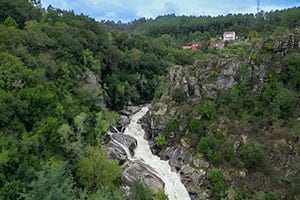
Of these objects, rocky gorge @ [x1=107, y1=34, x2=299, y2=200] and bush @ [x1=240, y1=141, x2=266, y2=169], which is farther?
bush @ [x1=240, y1=141, x2=266, y2=169]

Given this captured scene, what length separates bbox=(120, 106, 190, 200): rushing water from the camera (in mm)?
46562

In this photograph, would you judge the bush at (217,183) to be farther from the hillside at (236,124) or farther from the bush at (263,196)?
the bush at (263,196)

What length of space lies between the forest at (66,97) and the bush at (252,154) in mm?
516

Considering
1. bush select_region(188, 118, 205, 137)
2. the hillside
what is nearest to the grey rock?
the hillside

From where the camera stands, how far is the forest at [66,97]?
3584cm

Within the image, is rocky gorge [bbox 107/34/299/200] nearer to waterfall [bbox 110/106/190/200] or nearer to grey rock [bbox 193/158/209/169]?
grey rock [bbox 193/158/209/169]

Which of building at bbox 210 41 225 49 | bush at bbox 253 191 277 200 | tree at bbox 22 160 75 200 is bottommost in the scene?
bush at bbox 253 191 277 200

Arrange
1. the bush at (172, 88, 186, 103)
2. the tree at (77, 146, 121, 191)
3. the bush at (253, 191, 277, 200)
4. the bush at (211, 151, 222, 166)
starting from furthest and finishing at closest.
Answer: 1. the bush at (172, 88, 186, 103)
2. the bush at (211, 151, 222, 166)
3. the bush at (253, 191, 277, 200)
4. the tree at (77, 146, 121, 191)

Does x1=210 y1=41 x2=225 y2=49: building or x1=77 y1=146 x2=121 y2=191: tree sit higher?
x1=210 y1=41 x2=225 y2=49: building

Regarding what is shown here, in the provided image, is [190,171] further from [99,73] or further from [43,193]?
[99,73]

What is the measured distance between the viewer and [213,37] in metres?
153

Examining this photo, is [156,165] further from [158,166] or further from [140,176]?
[140,176]

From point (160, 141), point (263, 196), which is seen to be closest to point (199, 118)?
point (160, 141)

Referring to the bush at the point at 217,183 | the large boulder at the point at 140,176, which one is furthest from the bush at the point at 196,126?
the large boulder at the point at 140,176
